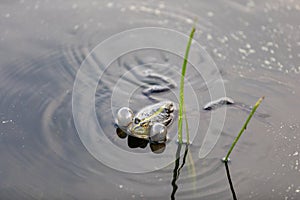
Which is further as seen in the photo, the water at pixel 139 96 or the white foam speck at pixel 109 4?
the white foam speck at pixel 109 4

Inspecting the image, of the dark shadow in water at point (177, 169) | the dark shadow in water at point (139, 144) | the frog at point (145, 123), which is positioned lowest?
the dark shadow in water at point (177, 169)

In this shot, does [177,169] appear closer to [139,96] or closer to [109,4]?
[139,96]

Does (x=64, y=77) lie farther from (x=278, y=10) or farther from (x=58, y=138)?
(x=278, y=10)

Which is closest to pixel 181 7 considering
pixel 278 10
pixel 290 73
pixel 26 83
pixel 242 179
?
pixel 278 10

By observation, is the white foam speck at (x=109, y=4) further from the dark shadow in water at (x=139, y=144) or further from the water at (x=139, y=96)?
the dark shadow in water at (x=139, y=144)

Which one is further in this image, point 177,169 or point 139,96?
point 139,96

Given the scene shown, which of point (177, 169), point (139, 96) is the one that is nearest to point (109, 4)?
point (139, 96)

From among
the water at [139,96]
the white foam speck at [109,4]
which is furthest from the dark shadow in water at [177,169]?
the white foam speck at [109,4]
